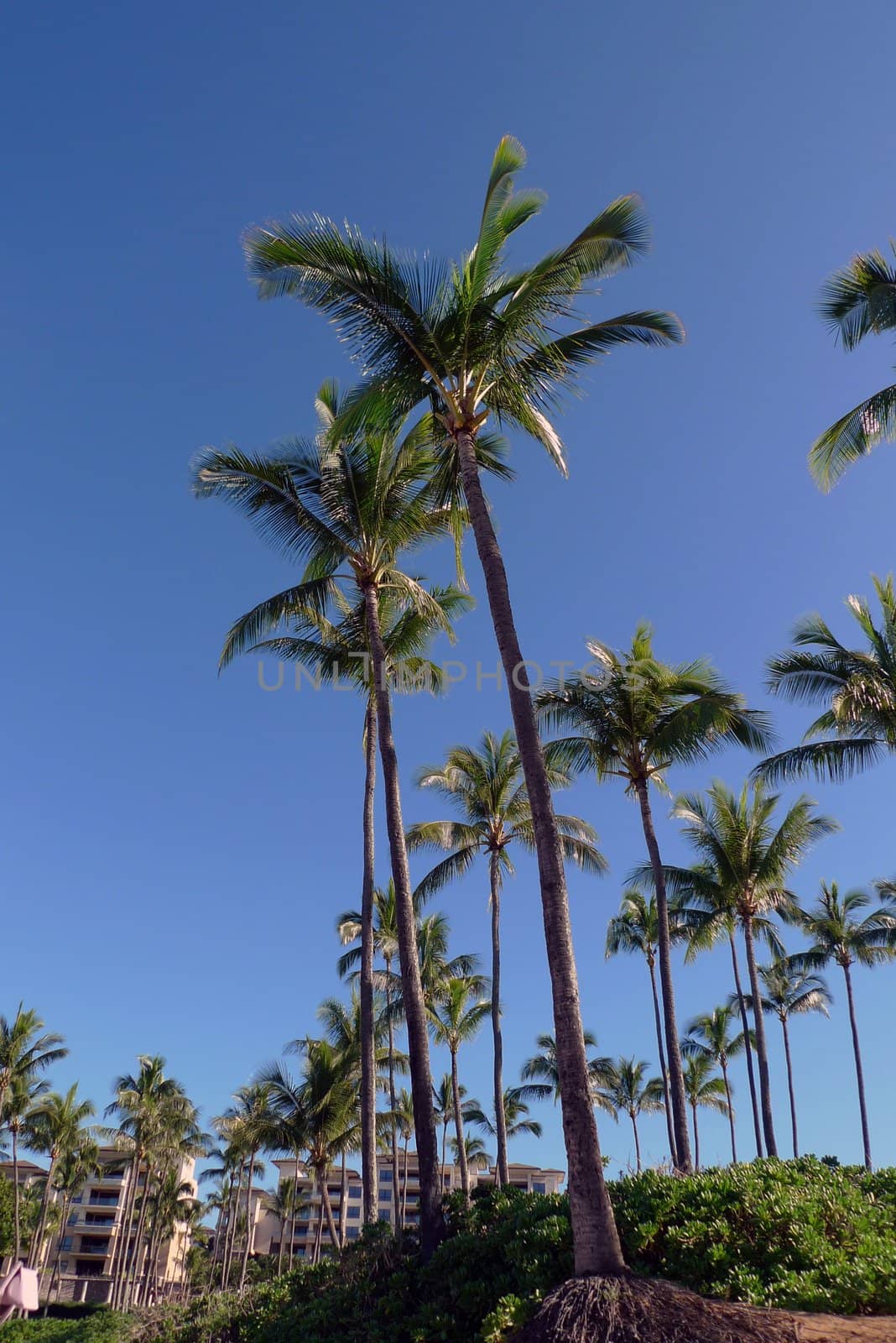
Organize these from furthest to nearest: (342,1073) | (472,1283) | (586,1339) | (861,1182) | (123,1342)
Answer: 1. (342,1073)
2. (123,1342)
3. (861,1182)
4. (472,1283)
5. (586,1339)

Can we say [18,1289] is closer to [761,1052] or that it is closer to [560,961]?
[560,961]

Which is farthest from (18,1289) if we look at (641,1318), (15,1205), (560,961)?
(15,1205)

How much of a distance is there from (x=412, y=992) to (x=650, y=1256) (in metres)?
5.04

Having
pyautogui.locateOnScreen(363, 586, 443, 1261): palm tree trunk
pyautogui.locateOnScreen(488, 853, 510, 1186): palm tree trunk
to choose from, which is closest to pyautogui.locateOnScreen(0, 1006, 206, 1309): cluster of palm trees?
pyautogui.locateOnScreen(488, 853, 510, 1186): palm tree trunk

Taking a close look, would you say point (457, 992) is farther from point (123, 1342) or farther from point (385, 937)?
point (123, 1342)

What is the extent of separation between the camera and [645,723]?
1897 cm

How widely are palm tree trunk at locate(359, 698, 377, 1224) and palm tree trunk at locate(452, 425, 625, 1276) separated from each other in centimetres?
886

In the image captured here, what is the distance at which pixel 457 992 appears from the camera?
34.9m

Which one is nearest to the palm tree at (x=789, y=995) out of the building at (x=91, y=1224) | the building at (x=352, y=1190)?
the building at (x=352, y=1190)

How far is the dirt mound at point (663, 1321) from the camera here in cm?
636

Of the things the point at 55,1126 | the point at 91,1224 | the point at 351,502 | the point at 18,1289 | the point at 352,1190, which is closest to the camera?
the point at 18,1289

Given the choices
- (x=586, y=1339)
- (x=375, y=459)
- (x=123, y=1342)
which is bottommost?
(x=123, y=1342)

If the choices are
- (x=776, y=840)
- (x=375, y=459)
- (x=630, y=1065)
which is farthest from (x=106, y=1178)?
(x=375, y=459)

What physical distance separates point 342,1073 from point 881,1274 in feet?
91.4
